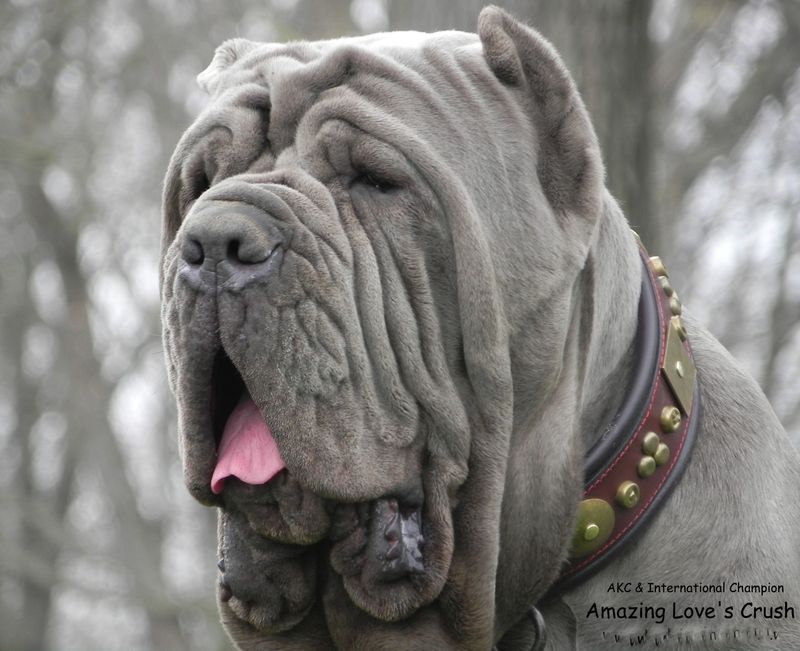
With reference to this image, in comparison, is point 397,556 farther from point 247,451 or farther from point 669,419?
point 669,419

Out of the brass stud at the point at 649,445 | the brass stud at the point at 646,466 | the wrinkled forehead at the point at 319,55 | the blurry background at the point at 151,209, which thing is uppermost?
the wrinkled forehead at the point at 319,55

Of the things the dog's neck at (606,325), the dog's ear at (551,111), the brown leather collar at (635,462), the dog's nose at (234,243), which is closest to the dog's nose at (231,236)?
the dog's nose at (234,243)

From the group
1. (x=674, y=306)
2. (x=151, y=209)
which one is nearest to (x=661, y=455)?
(x=674, y=306)

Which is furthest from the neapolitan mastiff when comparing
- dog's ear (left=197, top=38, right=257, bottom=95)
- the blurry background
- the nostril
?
the blurry background

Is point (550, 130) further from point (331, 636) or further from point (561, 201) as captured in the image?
point (331, 636)

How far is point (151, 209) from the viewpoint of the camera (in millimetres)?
11117

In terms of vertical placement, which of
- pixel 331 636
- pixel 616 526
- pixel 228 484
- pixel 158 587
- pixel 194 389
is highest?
pixel 194 389

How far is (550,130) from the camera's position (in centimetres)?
296

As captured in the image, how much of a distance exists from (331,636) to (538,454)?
66cm

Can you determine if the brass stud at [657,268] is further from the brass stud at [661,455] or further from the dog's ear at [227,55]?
the dog's ear at [227,55]

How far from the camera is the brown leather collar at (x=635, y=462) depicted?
9.75 ft

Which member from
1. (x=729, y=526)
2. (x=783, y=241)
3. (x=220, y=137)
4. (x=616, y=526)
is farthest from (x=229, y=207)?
(x=783, y=241)

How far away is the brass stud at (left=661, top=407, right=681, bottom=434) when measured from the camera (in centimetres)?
301

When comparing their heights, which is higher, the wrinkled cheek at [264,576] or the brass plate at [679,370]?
the brass plate at [679,370]
